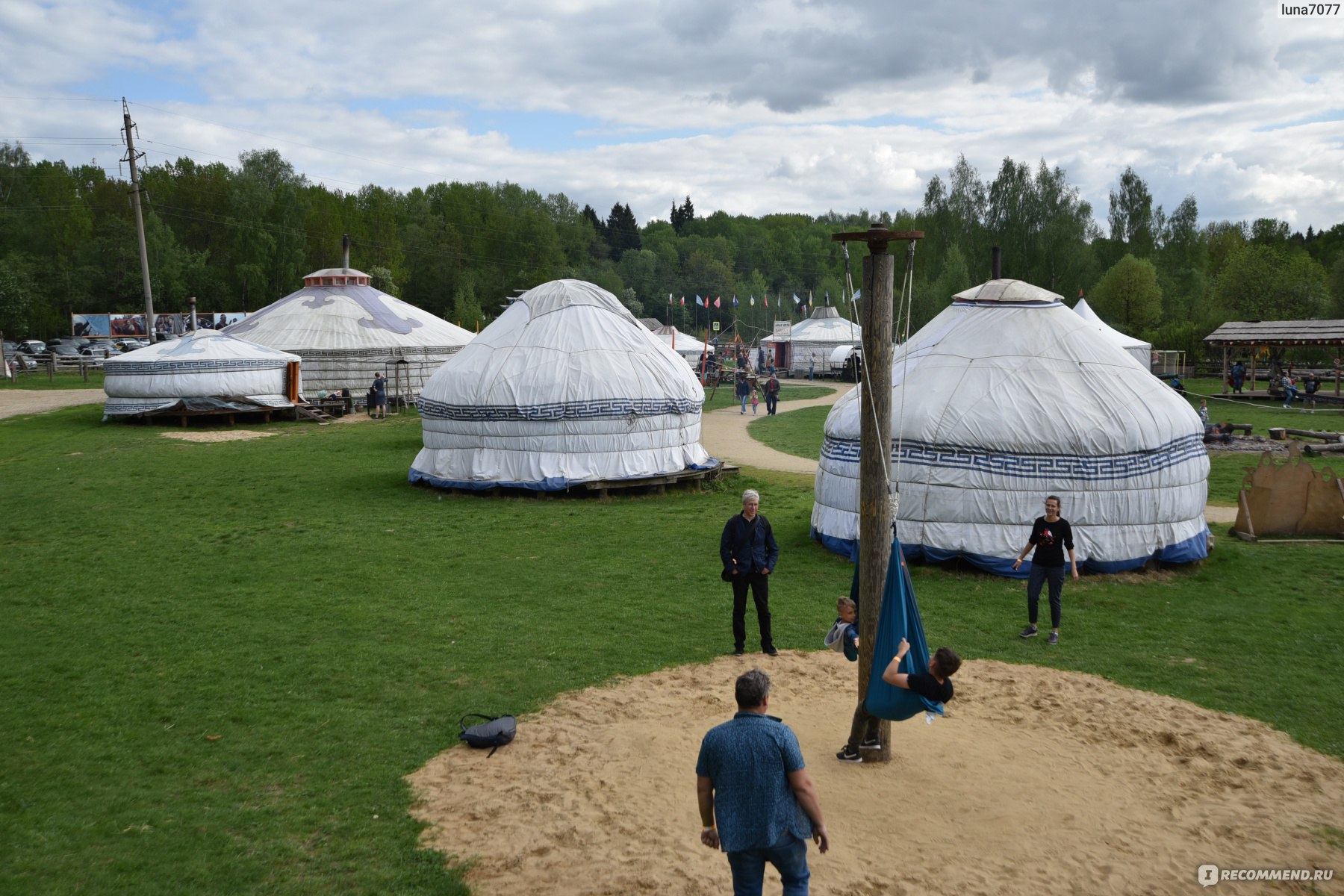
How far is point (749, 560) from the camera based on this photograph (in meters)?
8.62

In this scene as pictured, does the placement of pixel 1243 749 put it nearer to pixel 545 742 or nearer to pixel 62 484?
pixel 545 742

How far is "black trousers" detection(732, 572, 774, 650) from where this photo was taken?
8688 mm

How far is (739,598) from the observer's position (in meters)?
8.80

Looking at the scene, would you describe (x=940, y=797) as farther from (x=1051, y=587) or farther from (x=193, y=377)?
(x=193, y=377)

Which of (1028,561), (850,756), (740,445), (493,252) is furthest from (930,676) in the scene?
(493,252)

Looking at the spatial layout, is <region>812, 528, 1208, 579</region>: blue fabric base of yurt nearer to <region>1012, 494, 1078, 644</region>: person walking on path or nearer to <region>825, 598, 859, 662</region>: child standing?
<region>1012, 494, 1078, 644</region>: person walking on path

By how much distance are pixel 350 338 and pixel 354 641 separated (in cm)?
2511

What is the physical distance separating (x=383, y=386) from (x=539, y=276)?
43.6 meters

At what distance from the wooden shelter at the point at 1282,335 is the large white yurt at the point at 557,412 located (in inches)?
1019

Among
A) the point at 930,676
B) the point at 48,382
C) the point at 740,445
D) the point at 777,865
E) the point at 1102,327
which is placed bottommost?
the point at 740,445

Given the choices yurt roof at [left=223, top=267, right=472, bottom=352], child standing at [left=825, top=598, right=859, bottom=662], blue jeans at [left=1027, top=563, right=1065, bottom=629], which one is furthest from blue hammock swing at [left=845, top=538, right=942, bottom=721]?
yurt roof at [left=223, top=267, right=472, bottom=352]

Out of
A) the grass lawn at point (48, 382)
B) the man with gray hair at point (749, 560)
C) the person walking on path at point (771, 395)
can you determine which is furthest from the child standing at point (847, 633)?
the grass lawn at point (48, 382)

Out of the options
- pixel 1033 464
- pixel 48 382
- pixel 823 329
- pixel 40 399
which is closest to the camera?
pixel 1033 464

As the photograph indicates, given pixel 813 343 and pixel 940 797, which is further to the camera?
pixel 813 343
